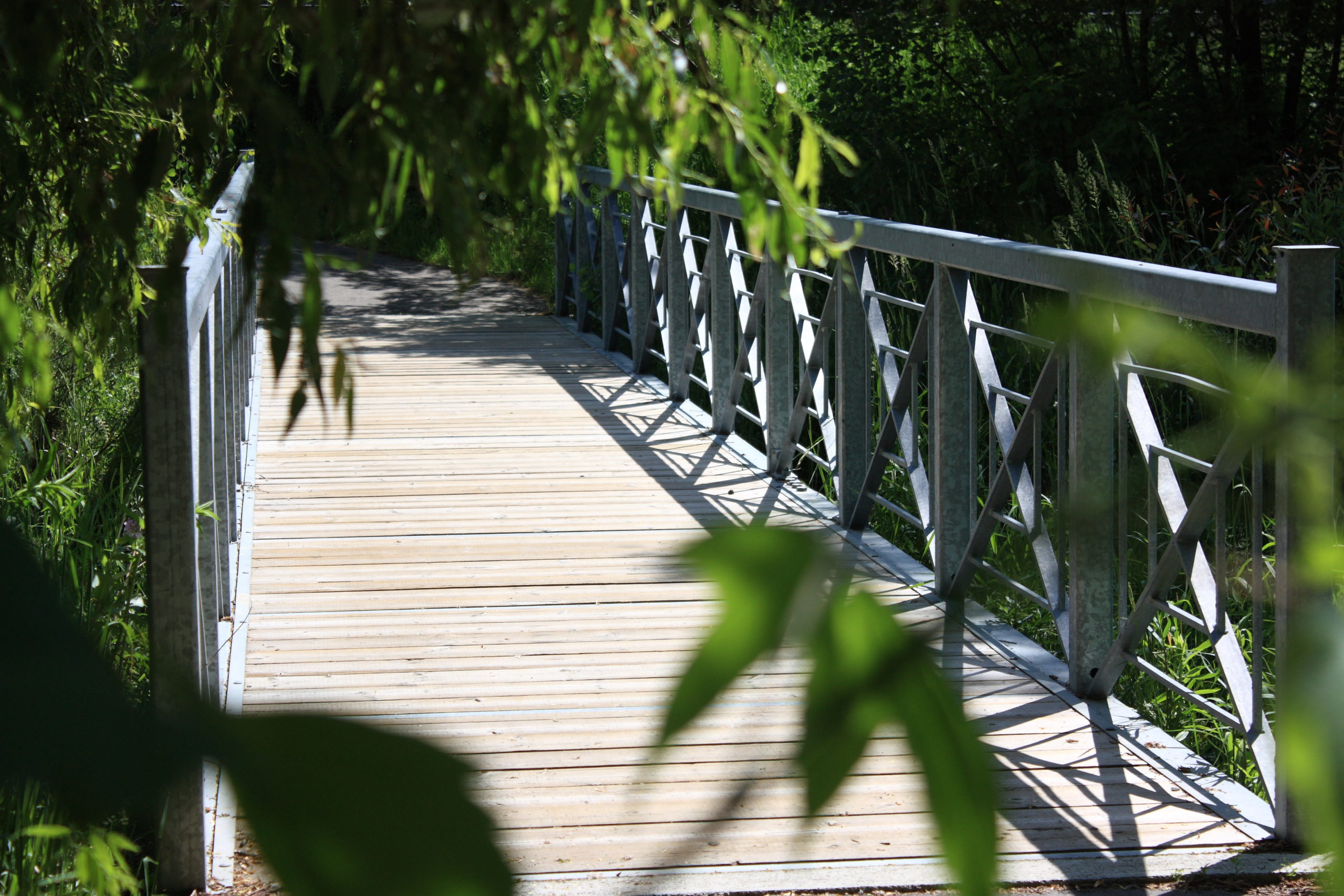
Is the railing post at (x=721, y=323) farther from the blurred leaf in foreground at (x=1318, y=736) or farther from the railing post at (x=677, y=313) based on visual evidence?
the blurred leaf in foreground at (x=1318, y=736)

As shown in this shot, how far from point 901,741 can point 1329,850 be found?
8cm

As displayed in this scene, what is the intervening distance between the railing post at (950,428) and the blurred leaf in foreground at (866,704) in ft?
10.6

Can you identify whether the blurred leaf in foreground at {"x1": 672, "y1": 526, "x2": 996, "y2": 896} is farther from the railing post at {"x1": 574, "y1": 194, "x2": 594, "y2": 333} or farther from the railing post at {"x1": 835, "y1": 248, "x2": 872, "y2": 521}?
the railing post at {"x1": 574, "y1": 194, "x2": 594, "y2": 333}

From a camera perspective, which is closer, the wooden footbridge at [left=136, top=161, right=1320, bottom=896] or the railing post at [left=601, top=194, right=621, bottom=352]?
the wooden footbridge at [left=136, top=161, right=1320, bottom=896]

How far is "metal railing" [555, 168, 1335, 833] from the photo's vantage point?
66 cm

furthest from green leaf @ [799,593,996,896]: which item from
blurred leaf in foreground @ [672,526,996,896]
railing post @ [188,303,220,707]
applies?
railing post @ [188,303,220,707]

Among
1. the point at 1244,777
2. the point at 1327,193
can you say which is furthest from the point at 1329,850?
the point at 1327,193

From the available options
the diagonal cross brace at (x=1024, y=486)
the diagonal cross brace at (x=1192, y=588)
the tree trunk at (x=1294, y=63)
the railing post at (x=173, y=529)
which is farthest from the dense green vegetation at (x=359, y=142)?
the tree trunk at (x=1294, y=63)

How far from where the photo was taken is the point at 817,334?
4367 millimetres

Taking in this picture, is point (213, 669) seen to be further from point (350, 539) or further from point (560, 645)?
point (350, 539)

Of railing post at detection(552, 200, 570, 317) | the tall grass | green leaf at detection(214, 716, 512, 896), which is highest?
green leaf at detection(214, 716, 512, 896)

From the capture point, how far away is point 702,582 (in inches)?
9.3

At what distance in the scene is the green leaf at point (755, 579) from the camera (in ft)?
0.76

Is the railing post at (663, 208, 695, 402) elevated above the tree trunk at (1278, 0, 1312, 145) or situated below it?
below
